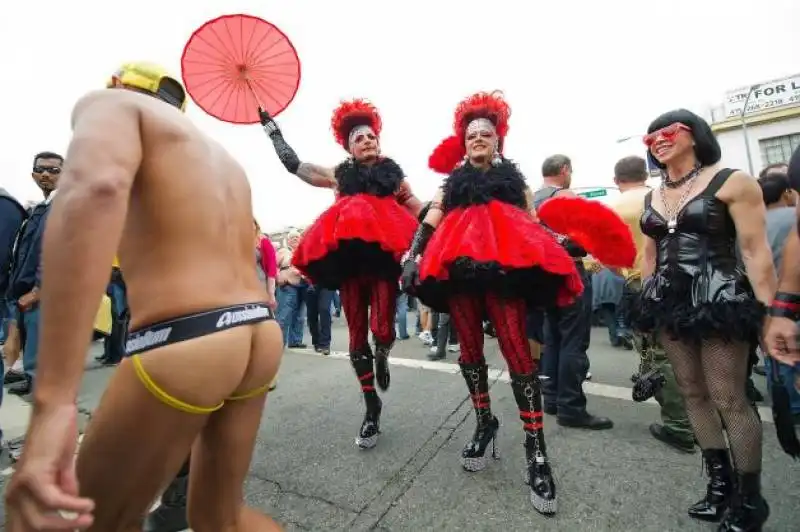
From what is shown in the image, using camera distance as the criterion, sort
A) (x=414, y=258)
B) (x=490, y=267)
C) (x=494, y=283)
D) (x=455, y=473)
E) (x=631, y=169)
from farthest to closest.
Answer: (x=631, y=169)
(x=414, y=258)
(x=455, y=473)
(x=494, y=283)
(x=490, y=267)

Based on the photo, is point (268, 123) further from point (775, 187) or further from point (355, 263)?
point (775, 187)

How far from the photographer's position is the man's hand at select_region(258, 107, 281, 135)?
3121mm

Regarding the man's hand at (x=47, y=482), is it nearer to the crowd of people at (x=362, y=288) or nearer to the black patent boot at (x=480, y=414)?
the crowd of people at (x=362, y=288)

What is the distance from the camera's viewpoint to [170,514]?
2.05 metres

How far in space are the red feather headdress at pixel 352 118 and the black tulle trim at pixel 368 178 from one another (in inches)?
11.5

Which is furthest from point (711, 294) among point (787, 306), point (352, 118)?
point (352, 118)

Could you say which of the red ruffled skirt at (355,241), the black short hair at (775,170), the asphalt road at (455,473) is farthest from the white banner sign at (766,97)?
the red ruffled skirt at (355,241)

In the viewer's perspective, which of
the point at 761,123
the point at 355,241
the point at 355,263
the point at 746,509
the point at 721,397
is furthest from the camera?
the point at 761,123

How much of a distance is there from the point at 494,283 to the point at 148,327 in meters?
1.64

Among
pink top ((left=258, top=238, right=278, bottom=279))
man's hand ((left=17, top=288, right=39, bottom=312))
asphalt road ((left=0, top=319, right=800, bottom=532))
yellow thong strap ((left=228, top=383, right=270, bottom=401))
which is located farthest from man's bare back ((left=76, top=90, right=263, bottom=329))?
pink top ((left=258, top=238, right=278, bottom=279))

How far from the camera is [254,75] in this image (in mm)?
2811

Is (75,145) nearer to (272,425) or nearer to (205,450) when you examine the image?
(205,450)

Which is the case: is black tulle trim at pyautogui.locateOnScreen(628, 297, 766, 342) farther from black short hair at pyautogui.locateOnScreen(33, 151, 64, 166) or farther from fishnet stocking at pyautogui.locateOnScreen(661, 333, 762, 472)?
black short hair at pyautogui.locateOnScreen(33, 151, 64, 166)

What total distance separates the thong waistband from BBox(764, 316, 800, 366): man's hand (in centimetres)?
180
